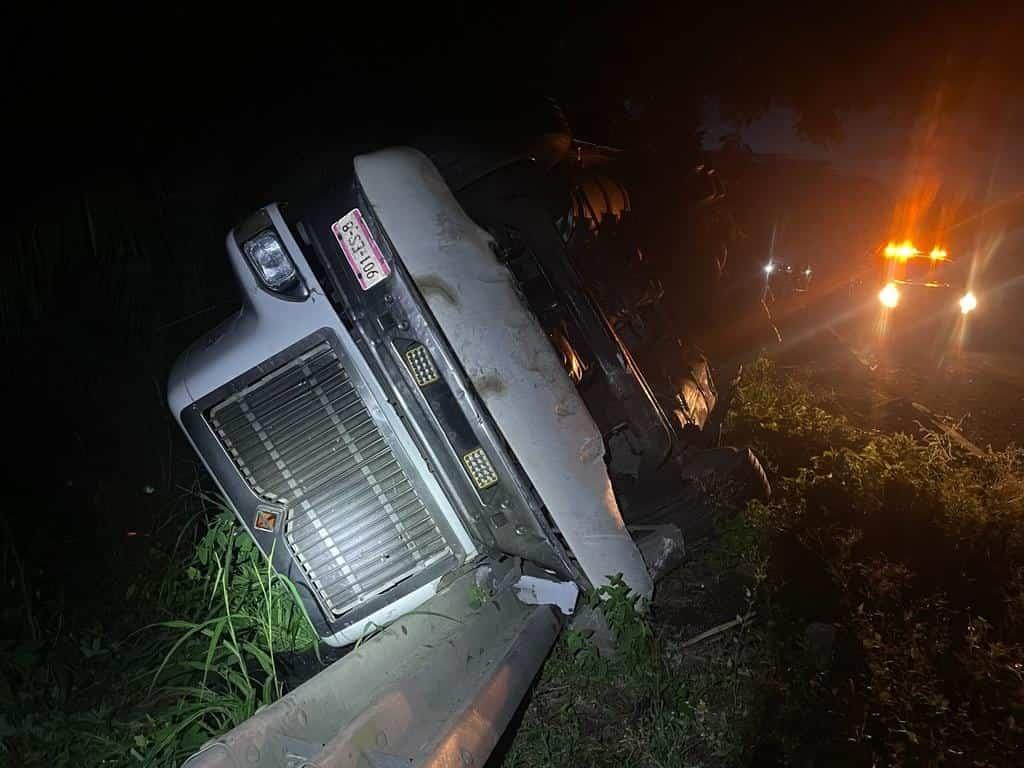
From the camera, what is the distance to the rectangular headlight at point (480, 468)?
7.04 feet

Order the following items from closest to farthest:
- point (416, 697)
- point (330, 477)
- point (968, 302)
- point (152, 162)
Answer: point (416, 697), point (330, 477), point (152, 162), point (968, 302)

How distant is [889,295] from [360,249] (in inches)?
389

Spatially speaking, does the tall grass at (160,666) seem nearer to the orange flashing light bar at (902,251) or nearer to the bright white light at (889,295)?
the bright white light at (889,295)

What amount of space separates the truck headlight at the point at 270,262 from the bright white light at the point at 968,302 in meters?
10.9

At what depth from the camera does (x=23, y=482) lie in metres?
3.52

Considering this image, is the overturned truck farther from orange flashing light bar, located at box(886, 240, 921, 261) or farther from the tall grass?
orange flashing light bar, located at box(886, 240, 921, 261)

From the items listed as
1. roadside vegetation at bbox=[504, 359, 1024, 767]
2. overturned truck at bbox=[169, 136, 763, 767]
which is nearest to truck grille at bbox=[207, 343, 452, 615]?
overturned truck at bbox=[169, 136, 763, 767]

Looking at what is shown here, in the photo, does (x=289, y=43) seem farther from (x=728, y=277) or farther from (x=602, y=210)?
(x=728, y=277)

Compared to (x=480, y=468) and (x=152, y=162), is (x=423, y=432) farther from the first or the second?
(x=152, y=162)

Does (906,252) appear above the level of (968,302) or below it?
above

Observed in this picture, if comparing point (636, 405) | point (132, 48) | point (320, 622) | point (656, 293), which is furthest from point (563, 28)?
point (320, 622)

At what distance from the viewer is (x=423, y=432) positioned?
226 cm

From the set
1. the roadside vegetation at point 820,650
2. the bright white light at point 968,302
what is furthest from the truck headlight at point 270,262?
the bright white light at point 968,302

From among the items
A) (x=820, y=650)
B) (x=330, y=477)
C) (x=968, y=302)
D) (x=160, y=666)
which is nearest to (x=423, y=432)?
(x=330, y=477)
